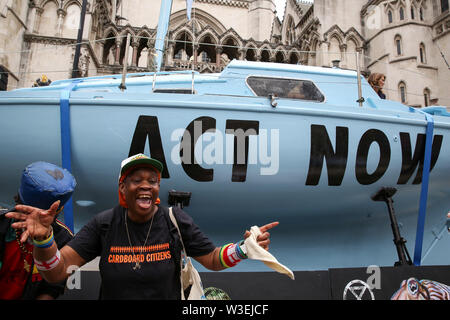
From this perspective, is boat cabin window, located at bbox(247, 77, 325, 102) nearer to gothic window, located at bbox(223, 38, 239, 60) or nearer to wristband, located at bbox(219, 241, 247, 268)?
wristband, located at bbox(219, 241, 247, 268)

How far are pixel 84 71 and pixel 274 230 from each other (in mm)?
15002

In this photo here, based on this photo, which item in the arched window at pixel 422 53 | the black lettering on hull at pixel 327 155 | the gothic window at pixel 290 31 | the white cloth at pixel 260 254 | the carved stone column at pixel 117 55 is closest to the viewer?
the white cloth at pixel 260 254

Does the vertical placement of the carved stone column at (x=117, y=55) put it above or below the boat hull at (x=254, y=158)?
above

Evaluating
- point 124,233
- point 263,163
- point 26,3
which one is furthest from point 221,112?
point 26,3

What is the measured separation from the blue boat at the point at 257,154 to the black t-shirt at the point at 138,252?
152 centimetres

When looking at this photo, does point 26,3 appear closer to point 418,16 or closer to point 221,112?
point 221,112

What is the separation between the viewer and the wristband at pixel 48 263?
4.20 ft

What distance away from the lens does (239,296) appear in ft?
7.52

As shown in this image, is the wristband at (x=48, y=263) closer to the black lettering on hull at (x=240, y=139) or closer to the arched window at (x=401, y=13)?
the black lettering on hull at (x=240, y=139)

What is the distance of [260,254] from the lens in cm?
137

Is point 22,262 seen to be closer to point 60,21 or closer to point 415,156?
point 415,156

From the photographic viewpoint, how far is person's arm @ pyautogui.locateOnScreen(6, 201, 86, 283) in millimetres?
1204

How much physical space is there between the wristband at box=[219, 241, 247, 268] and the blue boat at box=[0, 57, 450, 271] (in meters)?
1.61

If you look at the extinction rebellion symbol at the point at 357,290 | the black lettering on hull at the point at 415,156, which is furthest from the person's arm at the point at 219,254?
the black lettering on hull at the point at 415,156
